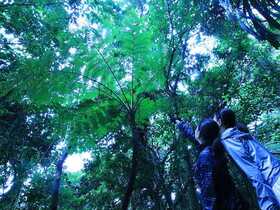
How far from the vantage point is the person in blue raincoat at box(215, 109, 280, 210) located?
2373 millimetres

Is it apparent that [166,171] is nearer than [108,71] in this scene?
No

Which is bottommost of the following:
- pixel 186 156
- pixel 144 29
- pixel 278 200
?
pixel 278 200

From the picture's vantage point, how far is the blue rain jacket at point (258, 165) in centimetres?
237

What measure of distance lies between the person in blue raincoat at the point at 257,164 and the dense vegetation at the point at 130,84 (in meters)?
0.78

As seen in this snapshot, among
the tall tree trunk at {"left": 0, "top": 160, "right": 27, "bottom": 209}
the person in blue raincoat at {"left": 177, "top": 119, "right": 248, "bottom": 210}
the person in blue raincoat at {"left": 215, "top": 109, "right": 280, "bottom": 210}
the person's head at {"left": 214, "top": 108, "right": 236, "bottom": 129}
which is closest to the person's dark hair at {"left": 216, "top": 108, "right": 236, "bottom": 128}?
the person's head at {"left": 214, "top": 108, "right": 236, "bottom": 129}

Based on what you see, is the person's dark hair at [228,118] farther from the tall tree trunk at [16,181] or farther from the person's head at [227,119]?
the tall tree trunk at [16,181]

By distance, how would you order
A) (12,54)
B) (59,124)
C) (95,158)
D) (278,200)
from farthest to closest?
(95,158), (12,54), (59,124), (278,200)

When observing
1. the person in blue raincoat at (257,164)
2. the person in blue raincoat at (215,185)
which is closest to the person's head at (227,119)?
the person in blue raincoat at (257,164)

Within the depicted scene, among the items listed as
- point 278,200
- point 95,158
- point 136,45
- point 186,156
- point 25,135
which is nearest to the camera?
point 278,200

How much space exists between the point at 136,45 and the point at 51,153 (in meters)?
12.6

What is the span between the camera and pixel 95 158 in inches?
416

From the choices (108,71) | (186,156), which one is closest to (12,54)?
(108,71)

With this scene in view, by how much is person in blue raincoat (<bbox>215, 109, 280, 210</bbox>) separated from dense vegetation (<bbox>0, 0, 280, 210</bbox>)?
782 mm

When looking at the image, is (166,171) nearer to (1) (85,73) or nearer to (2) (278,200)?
(1) (85,73)
